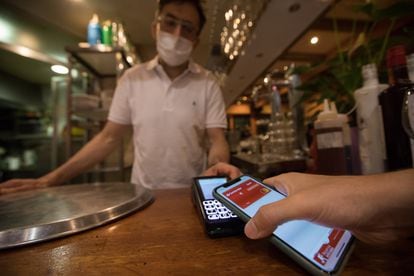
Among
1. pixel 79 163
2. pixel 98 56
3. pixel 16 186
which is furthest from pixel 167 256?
pixel 98 56

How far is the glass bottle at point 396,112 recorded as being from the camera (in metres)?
0.47

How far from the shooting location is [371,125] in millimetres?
545

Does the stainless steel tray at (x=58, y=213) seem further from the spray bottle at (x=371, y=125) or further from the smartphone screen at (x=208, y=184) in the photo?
the spray bottle at (x=371, y=125)

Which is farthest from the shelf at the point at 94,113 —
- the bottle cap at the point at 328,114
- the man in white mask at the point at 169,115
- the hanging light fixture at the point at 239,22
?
the bottle cap at the point at 328,114

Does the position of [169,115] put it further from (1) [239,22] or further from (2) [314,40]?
(2) [314,40]

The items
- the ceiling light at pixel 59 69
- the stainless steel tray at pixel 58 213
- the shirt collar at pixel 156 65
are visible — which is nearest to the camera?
the stainless steel tray at pixel 58 213

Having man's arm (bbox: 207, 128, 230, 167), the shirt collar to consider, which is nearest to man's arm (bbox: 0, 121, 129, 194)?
the shirt collar

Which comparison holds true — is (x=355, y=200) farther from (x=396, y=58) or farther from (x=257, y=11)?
(x=257, y=11)

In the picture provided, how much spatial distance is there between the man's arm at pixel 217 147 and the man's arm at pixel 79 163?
43 cm

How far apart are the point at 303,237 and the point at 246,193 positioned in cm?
10

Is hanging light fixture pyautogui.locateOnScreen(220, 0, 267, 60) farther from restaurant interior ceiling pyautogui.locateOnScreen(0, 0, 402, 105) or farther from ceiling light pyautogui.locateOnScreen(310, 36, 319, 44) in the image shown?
ceiling light pyautogui.locateOnScreen(310, 36, 319, 44)

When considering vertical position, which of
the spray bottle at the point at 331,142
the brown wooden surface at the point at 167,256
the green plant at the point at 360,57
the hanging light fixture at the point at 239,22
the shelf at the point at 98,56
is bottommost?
the brown wooden surface at the point at 167,256

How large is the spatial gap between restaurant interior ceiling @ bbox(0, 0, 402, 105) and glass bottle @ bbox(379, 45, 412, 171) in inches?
34.5

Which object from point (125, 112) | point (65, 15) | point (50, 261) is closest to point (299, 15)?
point (125, 112)
